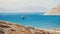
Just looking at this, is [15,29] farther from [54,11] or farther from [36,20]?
[54,11]

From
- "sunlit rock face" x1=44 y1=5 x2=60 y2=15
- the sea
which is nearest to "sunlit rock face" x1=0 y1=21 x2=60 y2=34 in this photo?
the sea

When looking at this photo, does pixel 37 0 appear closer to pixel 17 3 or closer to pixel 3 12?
pixel 17 3

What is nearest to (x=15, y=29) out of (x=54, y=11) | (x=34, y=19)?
(x=34, y=19)

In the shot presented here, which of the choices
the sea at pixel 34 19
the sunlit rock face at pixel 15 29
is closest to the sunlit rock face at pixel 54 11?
the sea at pixel 34 19

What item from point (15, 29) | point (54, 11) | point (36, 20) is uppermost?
point (54, 11)

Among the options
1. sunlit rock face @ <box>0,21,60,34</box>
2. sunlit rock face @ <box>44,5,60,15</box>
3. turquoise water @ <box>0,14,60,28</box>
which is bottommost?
sunlit rock face @ <box>0,21,60,34</box>

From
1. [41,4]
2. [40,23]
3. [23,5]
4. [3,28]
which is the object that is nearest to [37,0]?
[41,4]

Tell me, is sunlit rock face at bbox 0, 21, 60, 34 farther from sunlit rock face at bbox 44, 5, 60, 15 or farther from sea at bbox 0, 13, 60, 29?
sunlit rock face at bbox 44, 5, 60, 15
